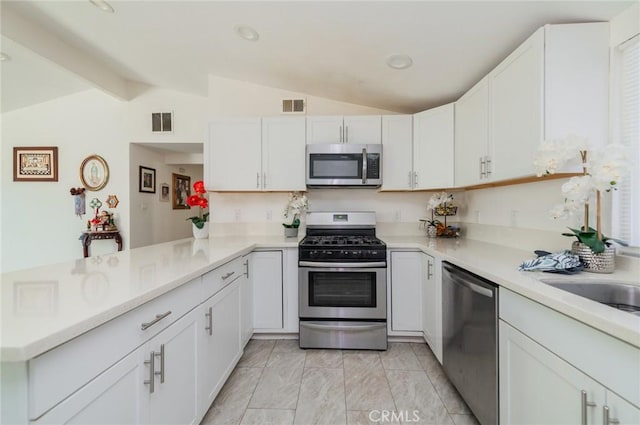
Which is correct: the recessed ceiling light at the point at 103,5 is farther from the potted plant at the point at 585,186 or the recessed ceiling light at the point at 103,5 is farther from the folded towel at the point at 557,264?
the folded towel at the point at 557,264

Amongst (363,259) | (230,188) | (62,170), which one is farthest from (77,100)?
(363,259)

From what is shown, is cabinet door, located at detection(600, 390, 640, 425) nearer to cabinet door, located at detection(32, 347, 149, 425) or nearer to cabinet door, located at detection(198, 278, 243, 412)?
cabinet door, located at detection(32, 347, 149, 425)

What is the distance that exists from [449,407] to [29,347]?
1.98 metres

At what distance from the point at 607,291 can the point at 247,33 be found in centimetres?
265

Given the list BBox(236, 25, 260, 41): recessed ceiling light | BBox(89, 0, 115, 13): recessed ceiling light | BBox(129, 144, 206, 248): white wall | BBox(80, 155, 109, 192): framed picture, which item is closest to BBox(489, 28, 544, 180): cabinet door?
BBox(236, 25, 260, 41): recessed ceiling light

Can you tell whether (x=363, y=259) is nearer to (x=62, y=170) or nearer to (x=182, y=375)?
(x=182, y=375)

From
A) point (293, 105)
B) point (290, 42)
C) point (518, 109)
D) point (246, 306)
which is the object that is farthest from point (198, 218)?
point (518, 109)

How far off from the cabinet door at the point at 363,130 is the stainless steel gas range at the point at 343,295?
1.05 meters

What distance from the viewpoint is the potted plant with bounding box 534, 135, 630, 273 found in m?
1.12

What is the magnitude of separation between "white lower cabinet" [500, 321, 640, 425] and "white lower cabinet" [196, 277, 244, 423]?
1474 mm

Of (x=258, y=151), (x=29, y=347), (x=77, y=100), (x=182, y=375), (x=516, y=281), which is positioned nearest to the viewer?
(x=29, y=347)

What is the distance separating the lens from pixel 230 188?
269 centimetres

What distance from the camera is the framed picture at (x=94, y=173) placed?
3.88 meters

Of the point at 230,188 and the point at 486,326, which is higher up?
the point at 230,188
